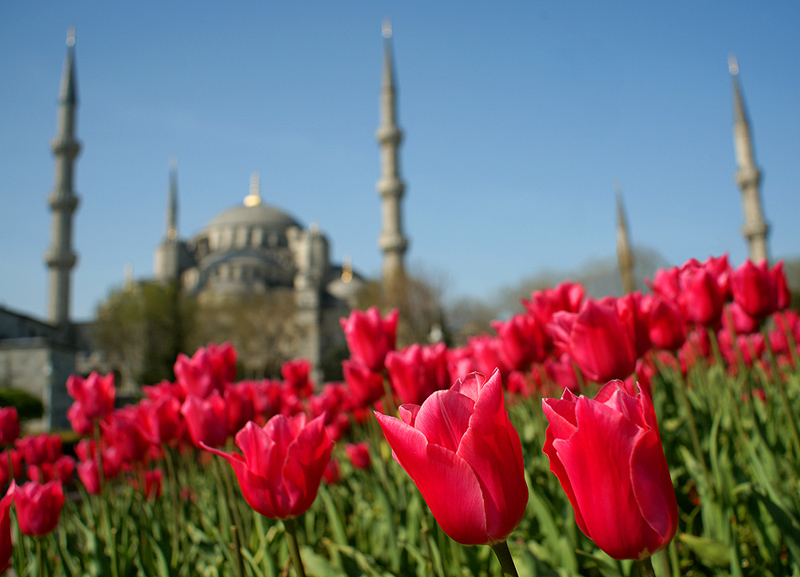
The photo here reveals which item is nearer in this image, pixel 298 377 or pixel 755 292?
pixel 755 292

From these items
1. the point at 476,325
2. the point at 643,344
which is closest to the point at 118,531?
the point at 643,344

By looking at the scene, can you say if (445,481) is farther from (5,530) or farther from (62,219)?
(62,219)

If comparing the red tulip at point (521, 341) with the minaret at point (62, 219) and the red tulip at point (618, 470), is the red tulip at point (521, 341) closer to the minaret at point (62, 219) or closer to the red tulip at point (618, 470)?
the red tulip at point (618, 470)

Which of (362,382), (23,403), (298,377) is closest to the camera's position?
(362,382)

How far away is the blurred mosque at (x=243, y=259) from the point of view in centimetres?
1592

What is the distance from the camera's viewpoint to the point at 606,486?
0.58m

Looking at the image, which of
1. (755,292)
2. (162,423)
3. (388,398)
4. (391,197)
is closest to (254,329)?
(391,197)

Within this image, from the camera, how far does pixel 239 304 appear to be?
110ft

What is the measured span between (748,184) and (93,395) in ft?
115

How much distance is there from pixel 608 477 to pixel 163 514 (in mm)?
2271

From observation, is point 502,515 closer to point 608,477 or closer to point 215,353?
point 608,477

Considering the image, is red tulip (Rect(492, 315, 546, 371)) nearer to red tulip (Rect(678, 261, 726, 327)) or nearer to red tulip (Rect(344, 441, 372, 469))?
red tulip (Rect(678, 261, 726, 327))

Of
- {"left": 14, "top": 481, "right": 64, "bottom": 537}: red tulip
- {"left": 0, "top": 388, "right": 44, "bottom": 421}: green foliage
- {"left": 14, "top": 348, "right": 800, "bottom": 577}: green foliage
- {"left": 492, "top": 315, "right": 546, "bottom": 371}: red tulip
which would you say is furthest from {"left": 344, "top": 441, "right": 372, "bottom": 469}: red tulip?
{"left": 0, "top": 388, "right": 44, "bottom": 421}: green foliage

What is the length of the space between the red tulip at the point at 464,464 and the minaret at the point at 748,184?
34317 mm
